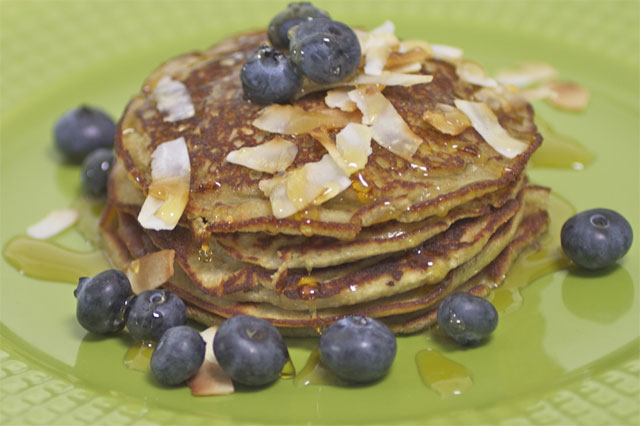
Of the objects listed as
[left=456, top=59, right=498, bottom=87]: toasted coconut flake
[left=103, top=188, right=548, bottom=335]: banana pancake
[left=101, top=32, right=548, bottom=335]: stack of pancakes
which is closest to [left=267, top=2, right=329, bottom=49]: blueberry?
[left=101, top=32, right=548, bottom=335]: stack of pancakes

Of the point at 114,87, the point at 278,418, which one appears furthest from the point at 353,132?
the point at 114,87

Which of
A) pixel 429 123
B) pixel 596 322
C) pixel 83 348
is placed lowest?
pixel 596 322

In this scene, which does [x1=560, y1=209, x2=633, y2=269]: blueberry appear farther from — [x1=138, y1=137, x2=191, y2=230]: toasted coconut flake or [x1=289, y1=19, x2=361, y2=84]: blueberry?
[x1=138, y1=137, x2=191, y2=230]: toasted coconut flake

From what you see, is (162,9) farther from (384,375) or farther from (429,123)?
(384,375)

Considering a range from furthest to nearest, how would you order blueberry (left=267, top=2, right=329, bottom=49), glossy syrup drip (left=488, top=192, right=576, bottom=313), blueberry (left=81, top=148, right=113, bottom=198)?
1. blueberry (left=81, top=148, right=113, bottom=198)
2. blueberry (left=267, top=2, right=329, bottom=49)
3. glossy syrup drip (left=488, top=192, right=576, bottom=313)

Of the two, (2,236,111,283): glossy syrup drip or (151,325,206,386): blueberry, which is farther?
(2,236,111,283): glossy syrup drip

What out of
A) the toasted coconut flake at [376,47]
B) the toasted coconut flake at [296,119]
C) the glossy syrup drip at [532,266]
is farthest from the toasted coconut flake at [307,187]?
the glossy syrup drip at [532,266]

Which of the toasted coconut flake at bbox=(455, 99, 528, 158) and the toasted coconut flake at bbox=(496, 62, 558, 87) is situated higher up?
the toasted coconut flake at bbox=(455, 99, 528, 158)
